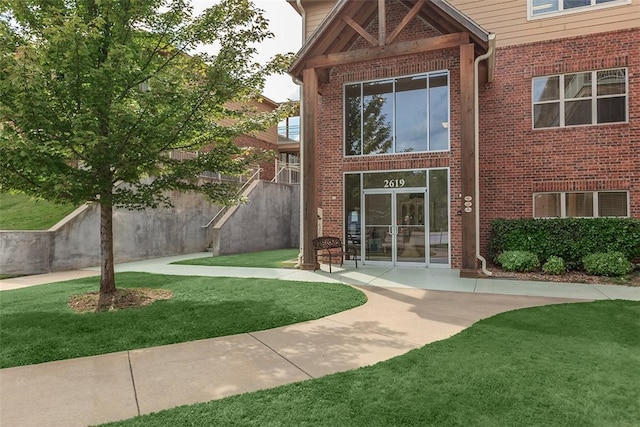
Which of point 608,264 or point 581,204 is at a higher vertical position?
point 581,204

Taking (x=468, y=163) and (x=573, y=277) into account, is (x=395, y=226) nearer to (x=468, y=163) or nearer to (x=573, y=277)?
(x=468, y=163)

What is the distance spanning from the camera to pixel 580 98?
33.7 feet

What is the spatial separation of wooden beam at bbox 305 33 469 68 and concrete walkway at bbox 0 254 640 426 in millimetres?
6295

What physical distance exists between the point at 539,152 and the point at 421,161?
3279mm

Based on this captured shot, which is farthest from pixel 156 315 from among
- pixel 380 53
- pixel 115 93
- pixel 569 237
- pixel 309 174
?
pixel 569 237

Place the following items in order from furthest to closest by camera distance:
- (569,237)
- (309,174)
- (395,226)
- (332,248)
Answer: (395,226), (332,248), (309,174), (569,237)

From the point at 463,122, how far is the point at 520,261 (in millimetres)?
3873

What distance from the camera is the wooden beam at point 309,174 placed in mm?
10375

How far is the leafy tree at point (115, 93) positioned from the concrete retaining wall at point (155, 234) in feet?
16.8

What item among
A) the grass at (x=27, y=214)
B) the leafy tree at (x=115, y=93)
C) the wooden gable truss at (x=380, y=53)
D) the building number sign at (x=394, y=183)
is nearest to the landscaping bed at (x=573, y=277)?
the wooden gable truss at (x=380, y=53)

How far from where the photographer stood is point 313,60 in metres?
10.6

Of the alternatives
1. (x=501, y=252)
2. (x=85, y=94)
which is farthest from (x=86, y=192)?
(x=501, y=252)

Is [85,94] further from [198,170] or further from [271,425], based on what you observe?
[271,425]

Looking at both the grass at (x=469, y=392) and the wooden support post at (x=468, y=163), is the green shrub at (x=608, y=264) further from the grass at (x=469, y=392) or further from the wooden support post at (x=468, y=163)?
the grass at (x=469, y=392)
